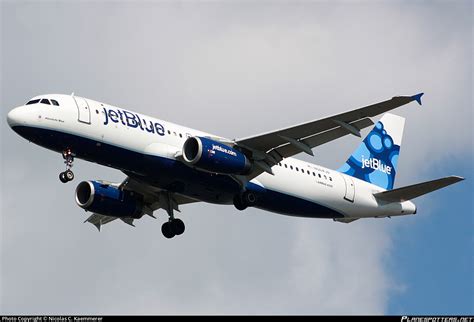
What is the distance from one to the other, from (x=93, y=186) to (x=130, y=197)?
1957mm

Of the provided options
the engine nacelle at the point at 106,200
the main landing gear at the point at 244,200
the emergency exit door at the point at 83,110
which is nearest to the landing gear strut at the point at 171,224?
the engine nacelle at the point at 106,200

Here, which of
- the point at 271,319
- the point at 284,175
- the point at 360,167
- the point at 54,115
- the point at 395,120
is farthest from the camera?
the point at 395,120

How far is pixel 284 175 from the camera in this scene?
53.7 meters

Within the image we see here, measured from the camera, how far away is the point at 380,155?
6172cm

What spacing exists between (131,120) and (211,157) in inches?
153

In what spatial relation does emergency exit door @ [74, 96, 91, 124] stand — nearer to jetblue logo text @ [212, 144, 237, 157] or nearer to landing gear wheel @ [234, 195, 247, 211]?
jetblue logo text @ [212, 144, 237, 157]

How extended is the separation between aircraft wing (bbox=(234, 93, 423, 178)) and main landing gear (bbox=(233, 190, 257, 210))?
87 centimetres

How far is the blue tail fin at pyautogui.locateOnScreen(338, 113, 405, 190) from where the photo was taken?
59250 mm

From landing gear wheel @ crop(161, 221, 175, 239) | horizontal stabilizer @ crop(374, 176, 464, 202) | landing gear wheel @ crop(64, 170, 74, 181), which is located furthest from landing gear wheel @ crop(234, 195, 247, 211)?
horizontal stabilizer @ crop(374, 176, 464, 202)

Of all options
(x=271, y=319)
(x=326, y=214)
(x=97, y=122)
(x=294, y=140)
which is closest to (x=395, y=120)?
(x=326, y=214)

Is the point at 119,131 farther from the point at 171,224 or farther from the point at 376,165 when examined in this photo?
the point at 376,165

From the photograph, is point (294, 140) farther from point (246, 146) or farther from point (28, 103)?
point (28, 103)

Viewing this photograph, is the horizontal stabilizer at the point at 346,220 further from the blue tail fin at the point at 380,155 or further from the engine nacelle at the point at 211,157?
the engine nacelle at the point at 211,157

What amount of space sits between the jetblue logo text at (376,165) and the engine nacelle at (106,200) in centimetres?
1232
